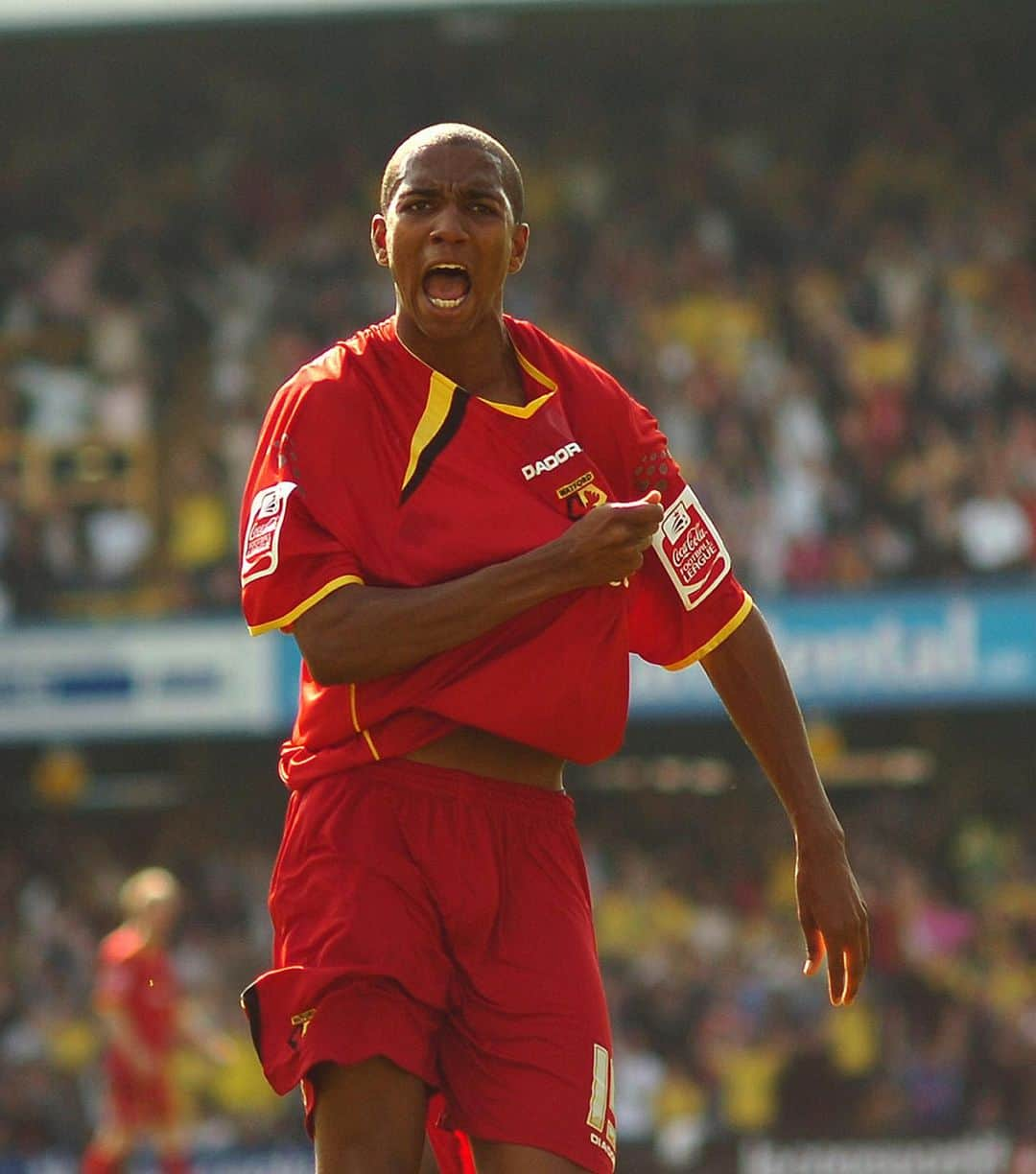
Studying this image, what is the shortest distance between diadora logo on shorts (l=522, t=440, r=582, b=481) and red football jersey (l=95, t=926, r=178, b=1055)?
8.90 meters

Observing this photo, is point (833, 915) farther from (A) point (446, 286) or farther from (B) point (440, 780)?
(A) point (446, 286)

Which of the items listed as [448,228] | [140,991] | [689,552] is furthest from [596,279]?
[448,228]

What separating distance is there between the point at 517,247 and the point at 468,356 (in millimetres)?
225

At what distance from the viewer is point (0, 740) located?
55.1 feet

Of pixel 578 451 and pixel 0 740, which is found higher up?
pixel 578 451

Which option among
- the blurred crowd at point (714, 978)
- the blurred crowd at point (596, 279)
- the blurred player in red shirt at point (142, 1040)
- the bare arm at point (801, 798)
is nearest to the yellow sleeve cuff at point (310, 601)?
the bare arm at point (801, 798)

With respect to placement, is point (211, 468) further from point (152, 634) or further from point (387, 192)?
point (387, 192)

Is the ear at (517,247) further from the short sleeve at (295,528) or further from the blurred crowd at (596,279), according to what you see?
the blurred crowd at (596,279)

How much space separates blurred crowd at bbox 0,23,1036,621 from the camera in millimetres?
16469

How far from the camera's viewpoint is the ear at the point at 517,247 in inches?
166

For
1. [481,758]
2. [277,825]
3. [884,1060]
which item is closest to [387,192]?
[481,758]

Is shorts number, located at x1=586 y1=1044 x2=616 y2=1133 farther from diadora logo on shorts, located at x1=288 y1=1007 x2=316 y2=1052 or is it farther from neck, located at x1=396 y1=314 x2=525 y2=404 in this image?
neck, located at x1=396 y1=314 x2=525 y2=404

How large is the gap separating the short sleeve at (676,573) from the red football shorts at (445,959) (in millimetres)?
472

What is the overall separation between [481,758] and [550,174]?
15746mm
